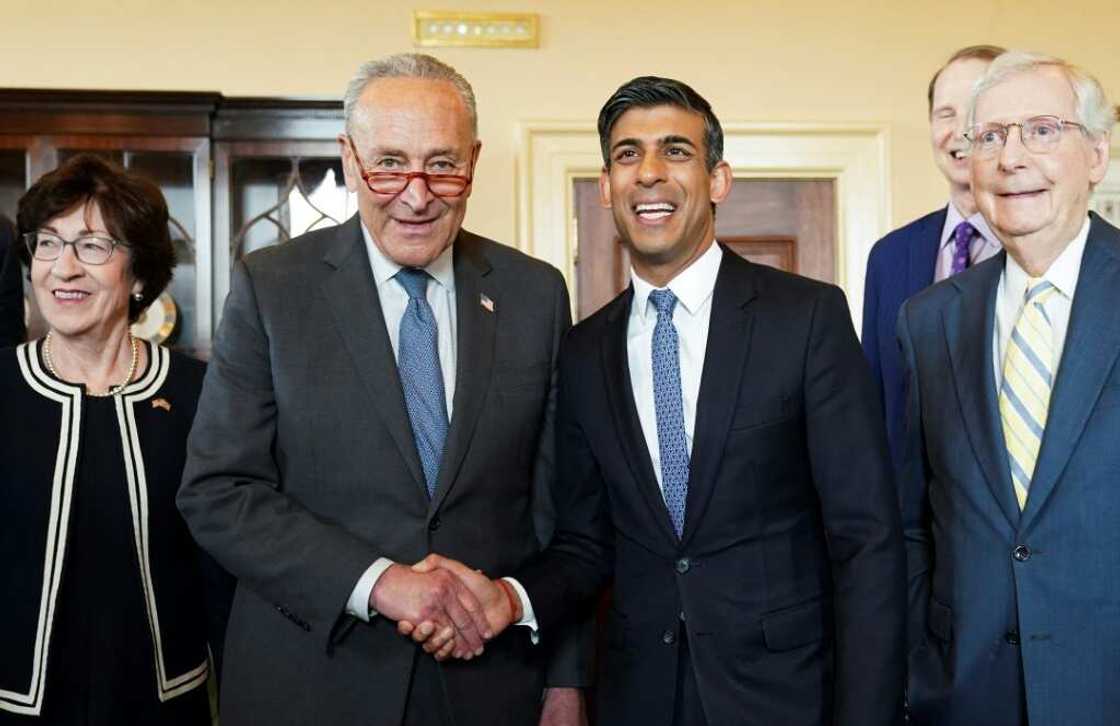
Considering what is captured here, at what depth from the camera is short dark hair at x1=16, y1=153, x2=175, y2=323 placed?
2.24 m

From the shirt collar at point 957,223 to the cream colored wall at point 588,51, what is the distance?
6.66 ft

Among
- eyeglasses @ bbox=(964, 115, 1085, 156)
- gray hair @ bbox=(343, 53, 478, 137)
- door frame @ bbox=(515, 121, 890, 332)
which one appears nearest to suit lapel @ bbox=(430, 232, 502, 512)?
gray hair @ bbox=(343, 53, 478, 137)

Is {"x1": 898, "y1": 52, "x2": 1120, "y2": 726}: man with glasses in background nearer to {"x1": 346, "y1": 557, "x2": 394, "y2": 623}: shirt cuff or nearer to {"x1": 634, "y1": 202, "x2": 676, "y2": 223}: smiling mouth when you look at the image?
{"x1": 634, "y1": 202, "x2": 676, "y2": 223}: smiling mouth

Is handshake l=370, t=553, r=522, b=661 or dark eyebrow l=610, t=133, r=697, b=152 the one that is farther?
dark eyebrow l=610, t=133, r=697, b=152

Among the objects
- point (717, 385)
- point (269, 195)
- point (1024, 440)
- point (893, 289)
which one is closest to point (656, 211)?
point (717, 385)

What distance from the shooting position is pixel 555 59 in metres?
4.64

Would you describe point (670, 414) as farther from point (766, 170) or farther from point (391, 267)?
point (766, 170)

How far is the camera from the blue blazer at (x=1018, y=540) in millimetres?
1743

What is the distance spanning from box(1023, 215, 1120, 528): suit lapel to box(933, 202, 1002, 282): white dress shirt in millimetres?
834

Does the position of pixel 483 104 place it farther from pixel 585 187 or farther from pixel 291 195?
pixel 291 195

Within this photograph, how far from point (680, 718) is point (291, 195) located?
2.93 metres

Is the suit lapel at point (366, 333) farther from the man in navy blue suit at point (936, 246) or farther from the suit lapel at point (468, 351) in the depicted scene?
the man in navy blue suit at point (936, 246)

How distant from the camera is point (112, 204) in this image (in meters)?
2.25

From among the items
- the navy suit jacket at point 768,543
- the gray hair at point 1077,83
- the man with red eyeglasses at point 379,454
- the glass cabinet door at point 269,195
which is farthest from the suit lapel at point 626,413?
the glass cabinet door at point 269,195
